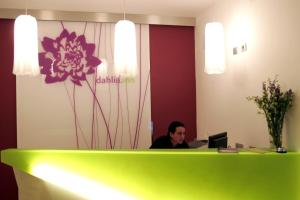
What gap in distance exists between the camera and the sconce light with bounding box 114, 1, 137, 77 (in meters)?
3.21

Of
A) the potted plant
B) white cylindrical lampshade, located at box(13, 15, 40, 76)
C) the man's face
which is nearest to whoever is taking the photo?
the potted plant

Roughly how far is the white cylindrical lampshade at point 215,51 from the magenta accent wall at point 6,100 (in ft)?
7.97

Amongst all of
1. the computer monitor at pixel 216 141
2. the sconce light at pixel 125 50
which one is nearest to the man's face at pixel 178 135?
the computer monitor at pixel 216 141

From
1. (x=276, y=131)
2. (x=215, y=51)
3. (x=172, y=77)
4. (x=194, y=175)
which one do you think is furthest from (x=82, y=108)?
(x=276, y=131)

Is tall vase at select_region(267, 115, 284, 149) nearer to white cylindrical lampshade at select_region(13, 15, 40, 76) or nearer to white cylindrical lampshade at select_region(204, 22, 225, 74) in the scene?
white cylindrical lampshade at select_region(204, 22, 225, 74)

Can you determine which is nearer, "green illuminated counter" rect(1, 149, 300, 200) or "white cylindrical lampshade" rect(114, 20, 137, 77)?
"green illuminated counter" rect(1, 149, 300, 200)

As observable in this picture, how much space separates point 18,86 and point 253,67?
280cm

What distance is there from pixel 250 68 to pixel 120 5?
177cm

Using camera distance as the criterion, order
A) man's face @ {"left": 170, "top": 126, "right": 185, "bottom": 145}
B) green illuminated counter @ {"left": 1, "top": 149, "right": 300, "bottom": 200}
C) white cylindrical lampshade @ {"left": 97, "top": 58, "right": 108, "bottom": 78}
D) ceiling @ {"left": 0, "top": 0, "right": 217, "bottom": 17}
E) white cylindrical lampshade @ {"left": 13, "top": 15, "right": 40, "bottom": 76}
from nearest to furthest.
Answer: green illuminated counter @ {"left": 1, "top": 149, "right": 300, "bottom": 200} < white cylindrical lampshade @ {"left": 13, "top": 15, "right": 40, "bottom": 76} < man's face @ {"left": 170, "top": 126, "right": 185, "bottom": 145} < ceiling @ {"left": 0, "top": 0, "right": 217, "bottom": 17} < white cylindrical lampshade @ {"left": 97, "top": 58, "right": 108, "bottom": 78}

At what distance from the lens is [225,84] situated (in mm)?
4020

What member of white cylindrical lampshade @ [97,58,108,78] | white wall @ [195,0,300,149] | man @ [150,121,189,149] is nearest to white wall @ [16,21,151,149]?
white cylindrical lampshade @ [97,58,108,78]

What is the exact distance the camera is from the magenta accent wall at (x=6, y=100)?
4391 millimetres

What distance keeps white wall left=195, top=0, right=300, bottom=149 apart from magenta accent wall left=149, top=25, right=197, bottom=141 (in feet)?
0.68

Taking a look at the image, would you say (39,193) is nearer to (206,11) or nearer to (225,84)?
(225,84)
